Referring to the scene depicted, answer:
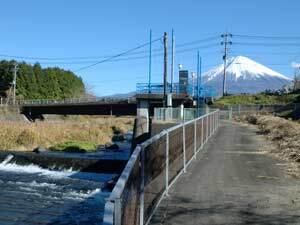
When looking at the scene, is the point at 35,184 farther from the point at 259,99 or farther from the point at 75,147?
the point at 259,99

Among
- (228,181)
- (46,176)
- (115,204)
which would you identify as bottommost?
(46,176)

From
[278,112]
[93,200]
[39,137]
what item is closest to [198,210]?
[93,200]

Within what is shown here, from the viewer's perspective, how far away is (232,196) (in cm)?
1219

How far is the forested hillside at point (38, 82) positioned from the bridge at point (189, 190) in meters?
128

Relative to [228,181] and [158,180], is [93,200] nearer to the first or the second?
[228,181]

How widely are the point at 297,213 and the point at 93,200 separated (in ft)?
43.8

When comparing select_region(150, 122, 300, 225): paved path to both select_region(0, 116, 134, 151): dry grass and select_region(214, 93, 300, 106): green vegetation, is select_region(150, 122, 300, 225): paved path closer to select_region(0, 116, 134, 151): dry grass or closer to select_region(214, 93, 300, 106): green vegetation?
select_region(0, 116, 134, 151): dry grass

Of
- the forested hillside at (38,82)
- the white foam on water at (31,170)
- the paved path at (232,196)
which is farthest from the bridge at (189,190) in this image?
the forested hillside at (38,82)

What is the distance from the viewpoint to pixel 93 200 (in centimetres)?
2298

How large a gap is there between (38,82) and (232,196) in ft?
475

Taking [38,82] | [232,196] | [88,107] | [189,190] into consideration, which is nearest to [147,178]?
[232,196]

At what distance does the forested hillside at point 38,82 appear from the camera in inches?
5571

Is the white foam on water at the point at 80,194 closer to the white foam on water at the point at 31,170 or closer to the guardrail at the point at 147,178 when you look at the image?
the white foam on water at the point at 31,170

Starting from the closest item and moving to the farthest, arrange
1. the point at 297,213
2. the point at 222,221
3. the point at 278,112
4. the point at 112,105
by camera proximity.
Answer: the point at 222,221 < the point at 297,213 < the point at 278,112 < the point at 112,105
